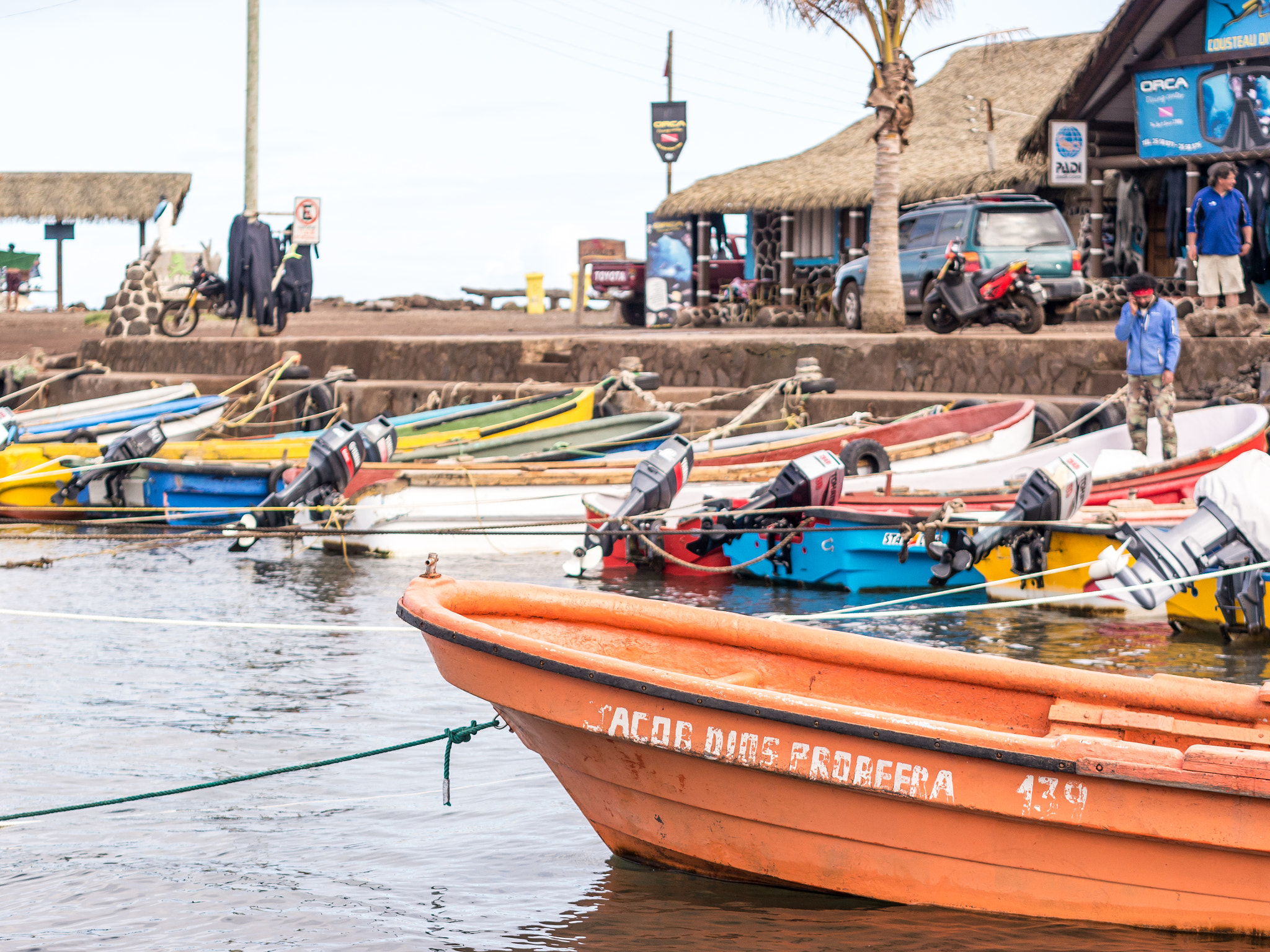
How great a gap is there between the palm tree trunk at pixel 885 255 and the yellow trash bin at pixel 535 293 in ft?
69.3

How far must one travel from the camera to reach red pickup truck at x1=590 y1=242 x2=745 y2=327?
29906 mm

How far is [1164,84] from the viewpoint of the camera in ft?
71.9

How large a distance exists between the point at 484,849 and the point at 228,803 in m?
1.35

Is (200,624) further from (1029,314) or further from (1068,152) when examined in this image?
(1068,152)

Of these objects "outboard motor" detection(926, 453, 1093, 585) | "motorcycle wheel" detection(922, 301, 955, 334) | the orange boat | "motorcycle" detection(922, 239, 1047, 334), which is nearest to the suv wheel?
"motorcycle wheel" detection(922, 301, 955, 334)

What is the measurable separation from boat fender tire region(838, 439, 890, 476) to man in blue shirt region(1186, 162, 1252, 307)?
6125mm

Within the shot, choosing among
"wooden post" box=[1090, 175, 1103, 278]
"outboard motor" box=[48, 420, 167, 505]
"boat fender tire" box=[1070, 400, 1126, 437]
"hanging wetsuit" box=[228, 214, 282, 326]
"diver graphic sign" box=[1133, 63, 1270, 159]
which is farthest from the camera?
"hanging wetsuit" box=[228, 214, 282, 326]

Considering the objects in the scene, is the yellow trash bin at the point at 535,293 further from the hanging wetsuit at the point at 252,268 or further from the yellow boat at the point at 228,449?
the yellow boat at the point at 228,449

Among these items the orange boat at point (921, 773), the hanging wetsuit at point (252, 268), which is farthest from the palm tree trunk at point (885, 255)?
the orange boat at point (921, 773)

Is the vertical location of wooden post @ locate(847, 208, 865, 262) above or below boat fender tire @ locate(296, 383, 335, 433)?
above

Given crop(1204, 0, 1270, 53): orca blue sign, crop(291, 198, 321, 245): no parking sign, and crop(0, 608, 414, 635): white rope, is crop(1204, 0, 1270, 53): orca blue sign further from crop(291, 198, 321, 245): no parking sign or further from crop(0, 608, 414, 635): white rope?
crop(0, 608, 414, 635): white rope

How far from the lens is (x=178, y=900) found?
17.2ft

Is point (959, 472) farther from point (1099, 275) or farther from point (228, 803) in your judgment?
point (1099, 275)

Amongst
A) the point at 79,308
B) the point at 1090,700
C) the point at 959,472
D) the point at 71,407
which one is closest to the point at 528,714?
the point at 1090,700
